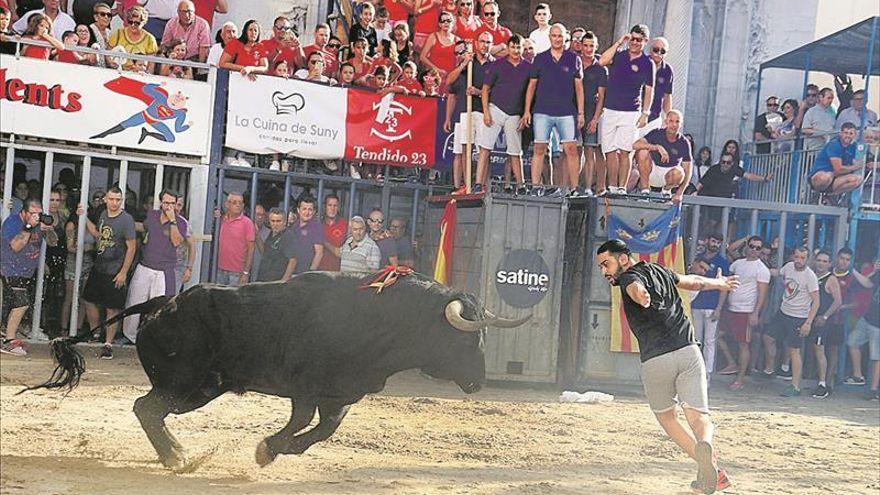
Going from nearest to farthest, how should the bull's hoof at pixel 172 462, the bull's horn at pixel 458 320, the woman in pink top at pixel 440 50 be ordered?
1. the bull's hoof at pixel 172 462
2. the bull's horn at pixel 458 320
3. the woman in pink top at pixel 440 50

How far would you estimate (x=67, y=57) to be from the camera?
11469mm

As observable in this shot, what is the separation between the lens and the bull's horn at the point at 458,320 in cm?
717

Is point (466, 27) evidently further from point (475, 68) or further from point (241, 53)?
point (241, 53)

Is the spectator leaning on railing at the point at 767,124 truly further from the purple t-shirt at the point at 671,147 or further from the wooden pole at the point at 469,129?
the wooden pole at the point at 469,129

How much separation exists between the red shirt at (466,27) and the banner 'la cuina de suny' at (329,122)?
0.90 metres

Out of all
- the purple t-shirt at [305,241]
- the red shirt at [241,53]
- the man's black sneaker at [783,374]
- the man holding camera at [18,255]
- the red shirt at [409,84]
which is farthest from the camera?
the man's black sneaker at [783,374]

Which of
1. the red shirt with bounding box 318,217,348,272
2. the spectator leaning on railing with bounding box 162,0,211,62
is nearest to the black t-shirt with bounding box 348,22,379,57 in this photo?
the spectator leaning on railing with bounding box 162,0,211,62

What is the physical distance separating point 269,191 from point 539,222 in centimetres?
312

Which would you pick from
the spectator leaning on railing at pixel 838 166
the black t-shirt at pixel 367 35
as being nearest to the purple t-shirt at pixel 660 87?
the spectator leaning on railing at pixel 838 166

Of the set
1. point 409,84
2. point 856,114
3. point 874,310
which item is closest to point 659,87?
point 409,84

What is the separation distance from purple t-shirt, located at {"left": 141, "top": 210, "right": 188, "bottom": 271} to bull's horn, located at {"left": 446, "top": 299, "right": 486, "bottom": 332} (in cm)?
488

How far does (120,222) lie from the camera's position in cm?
1124

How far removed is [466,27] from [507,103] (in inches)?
70.9

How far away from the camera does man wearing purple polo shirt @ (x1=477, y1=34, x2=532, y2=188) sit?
11.5 m
